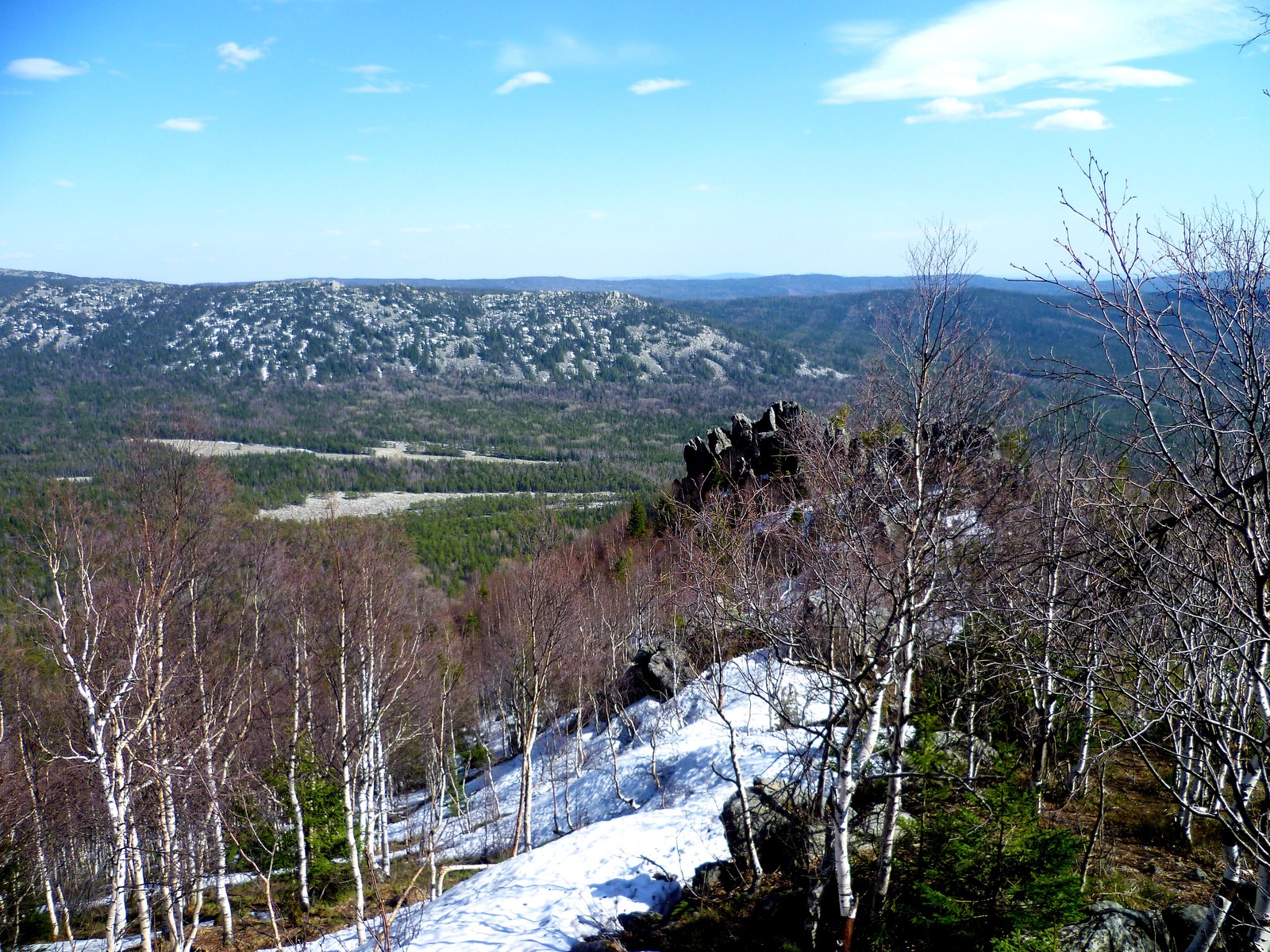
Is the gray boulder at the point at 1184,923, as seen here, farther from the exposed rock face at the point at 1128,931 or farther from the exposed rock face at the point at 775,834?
the exposed rock face at the point at 775,834

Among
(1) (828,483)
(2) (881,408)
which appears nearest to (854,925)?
(1) (828,483)

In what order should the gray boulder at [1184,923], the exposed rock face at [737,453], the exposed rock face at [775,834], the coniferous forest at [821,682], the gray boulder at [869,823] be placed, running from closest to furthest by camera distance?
the coniferous forest at [821,682] → the gray boulder at [1184,923] → the gray boulder at [869,823] → the exposed rock face at [775,834] → the exposed rock face at [737,453]

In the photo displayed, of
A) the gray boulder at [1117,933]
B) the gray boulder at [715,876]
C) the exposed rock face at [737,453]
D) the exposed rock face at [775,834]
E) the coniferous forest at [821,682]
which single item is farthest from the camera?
the exposed rock face at [737,453]

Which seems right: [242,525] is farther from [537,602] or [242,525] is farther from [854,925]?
[854,925]

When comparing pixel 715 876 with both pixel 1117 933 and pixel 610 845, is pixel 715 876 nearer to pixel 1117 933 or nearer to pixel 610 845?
pixel 610 845

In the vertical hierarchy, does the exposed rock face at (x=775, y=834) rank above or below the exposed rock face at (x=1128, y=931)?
below

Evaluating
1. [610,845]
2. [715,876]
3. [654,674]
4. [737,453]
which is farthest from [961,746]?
[737,453]

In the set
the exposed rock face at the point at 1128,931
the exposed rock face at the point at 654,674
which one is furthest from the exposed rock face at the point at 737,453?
the exposed rock face at the point at 1128,931
